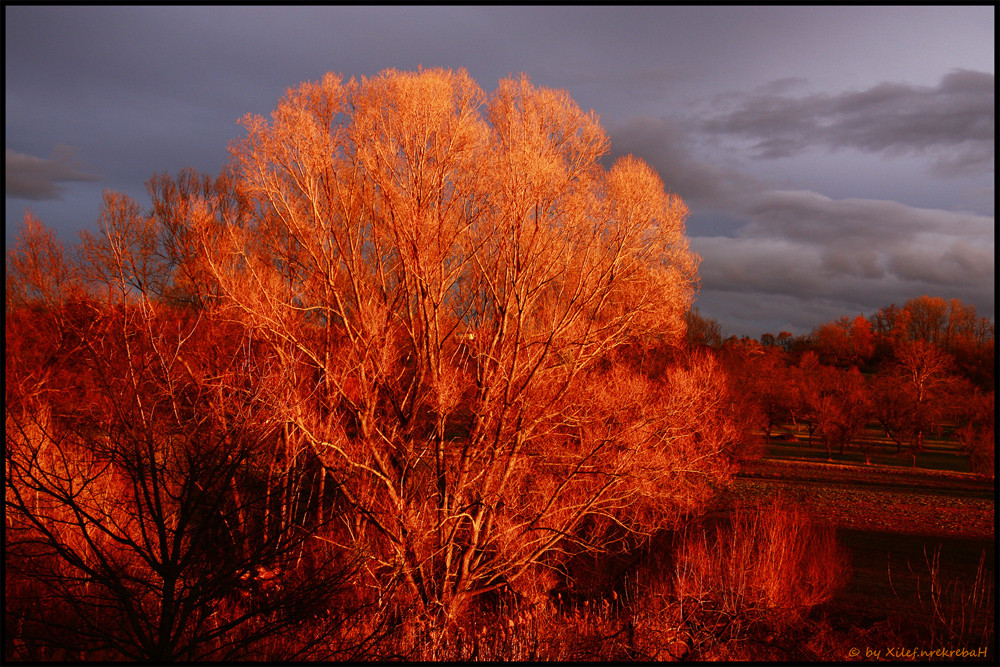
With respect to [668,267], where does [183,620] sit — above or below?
below

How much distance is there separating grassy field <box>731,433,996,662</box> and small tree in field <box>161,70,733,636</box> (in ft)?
19.7

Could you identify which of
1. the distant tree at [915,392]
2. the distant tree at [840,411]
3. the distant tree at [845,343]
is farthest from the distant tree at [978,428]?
the distant tree at [845,343]

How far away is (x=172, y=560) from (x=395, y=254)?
11.9m

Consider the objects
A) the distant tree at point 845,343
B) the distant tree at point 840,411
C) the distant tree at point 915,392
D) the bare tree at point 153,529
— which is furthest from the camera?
the distant tree at point 845,343

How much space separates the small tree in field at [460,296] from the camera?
1376 centimetres

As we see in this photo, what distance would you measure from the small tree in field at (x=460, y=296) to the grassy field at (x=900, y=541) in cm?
601

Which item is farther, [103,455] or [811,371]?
[811,371]

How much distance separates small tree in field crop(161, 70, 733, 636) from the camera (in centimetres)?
1376

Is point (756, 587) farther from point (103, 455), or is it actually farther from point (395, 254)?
point (103, 455)

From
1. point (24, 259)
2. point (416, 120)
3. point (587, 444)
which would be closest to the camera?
point (416, 120)

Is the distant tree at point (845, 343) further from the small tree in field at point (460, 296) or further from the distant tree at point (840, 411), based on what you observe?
the small tree in field at point (460, 296)

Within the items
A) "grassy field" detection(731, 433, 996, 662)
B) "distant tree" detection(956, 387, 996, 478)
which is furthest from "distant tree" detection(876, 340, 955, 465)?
"grassy field" detection(731, 433, 996, 662)

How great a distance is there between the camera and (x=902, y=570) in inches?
927

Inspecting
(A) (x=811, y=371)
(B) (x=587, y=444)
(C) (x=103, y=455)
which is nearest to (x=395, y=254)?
(B) (x=587, y=444)
